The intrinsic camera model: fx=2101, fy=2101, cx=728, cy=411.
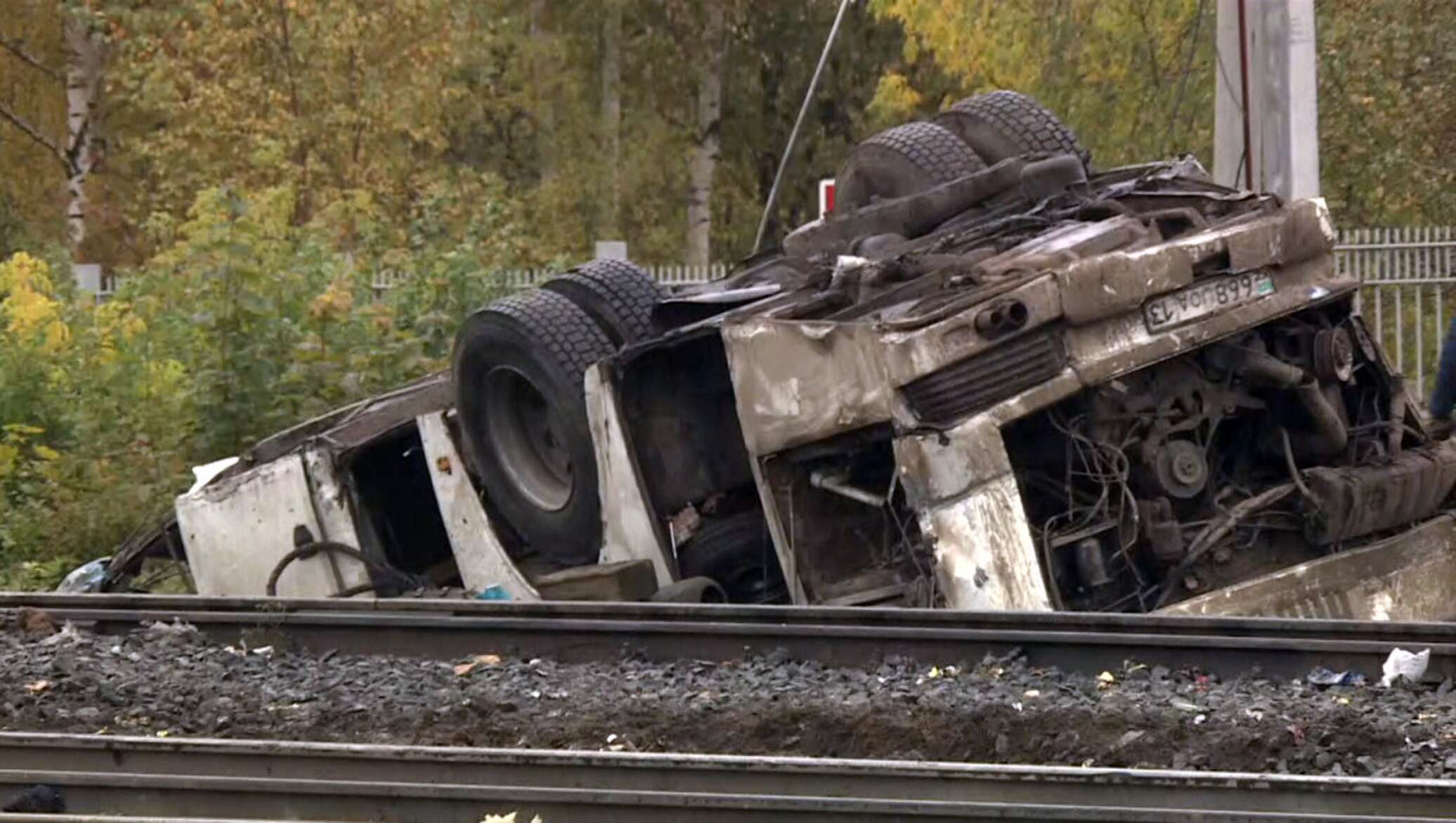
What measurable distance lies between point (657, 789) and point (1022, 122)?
19.3ft

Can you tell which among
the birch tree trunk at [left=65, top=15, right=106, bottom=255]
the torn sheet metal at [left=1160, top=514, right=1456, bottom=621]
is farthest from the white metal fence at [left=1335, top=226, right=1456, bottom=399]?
the birch tree trunk at [left=65, top=15, right=106, bottom=255]

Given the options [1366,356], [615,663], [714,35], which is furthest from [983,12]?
[615,663]

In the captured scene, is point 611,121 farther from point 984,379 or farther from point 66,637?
point 66,637

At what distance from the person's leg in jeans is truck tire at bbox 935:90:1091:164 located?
2285mm

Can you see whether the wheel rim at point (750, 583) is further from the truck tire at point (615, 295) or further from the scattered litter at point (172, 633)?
the scattered litter at point (172, 633)

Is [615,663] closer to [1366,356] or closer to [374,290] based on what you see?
[1366,356]

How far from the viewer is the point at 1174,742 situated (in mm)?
5863

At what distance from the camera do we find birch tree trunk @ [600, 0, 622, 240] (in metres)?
31.5

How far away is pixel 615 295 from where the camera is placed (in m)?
9.92

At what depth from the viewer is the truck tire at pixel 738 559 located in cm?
916

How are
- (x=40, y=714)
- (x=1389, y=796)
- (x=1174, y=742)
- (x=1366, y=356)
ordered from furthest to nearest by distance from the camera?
(x=1366, y=356)
(x=40, y=714)
(x=1174, y=742)
(x=1389, y=796)

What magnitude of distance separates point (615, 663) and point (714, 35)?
25325 mm

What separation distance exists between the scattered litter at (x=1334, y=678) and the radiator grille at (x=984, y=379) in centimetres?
191

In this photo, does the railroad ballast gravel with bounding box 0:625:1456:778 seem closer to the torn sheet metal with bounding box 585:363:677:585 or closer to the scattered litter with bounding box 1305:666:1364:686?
the scattered litter with bounding box 1305:666:1364:686
